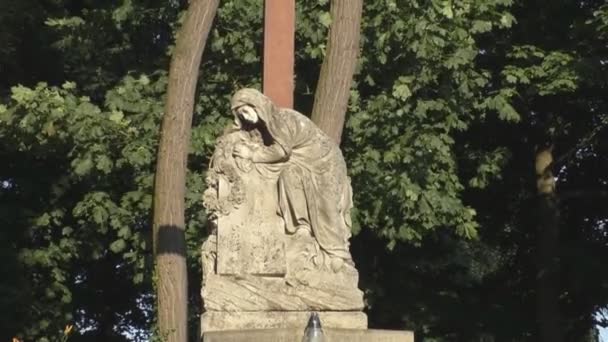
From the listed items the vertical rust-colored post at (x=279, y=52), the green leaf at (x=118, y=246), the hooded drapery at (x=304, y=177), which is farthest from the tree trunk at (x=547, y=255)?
the hooded drapery at (x=304, y=177)

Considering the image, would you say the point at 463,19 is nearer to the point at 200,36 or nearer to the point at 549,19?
the point at 549,19

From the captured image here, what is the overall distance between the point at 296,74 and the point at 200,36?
13.7 feet

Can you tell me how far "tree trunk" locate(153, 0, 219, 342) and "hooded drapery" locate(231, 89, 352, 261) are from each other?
3.07m

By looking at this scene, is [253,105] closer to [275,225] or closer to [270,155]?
[270,155]

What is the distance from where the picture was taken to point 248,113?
1059cm

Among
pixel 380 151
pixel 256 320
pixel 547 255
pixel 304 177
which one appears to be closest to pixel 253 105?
pixel 304 177

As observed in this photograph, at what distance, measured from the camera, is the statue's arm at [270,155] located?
1056cm

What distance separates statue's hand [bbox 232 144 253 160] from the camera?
10.6 m

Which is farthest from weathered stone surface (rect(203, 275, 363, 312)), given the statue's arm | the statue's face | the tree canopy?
the tree canopy

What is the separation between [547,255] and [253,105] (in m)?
11.5

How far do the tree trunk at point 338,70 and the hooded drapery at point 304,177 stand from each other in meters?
3.07

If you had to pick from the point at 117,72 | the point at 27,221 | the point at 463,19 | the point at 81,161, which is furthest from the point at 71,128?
the point at 463,19

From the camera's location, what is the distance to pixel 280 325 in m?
10.3

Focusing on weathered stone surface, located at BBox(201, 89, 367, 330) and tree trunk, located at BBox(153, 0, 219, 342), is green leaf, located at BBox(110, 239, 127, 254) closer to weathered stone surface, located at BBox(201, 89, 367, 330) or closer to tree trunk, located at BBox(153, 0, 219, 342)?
tree trunk, located at BBox(153, 0, 219, 342)
